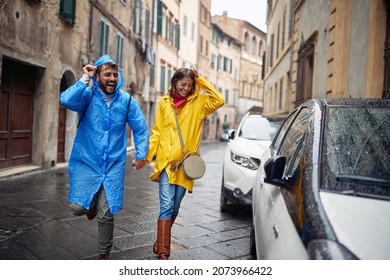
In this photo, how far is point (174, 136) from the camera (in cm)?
346

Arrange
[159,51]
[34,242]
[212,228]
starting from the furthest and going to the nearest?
1. [159,51]
2. [212,228]
3. [34,242]

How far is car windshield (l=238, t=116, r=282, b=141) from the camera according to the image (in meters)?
6.03

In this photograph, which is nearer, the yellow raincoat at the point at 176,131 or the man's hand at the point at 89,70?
the man's hand at the point at 89,70

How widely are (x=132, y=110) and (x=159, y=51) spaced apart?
2033 cm

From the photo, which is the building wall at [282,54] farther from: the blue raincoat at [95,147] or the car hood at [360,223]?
the car hood at [360,223]

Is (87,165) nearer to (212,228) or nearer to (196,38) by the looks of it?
(212,228)

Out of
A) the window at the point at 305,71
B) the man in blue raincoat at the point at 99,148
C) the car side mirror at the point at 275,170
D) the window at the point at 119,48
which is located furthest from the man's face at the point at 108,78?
the window at the point at 119,48

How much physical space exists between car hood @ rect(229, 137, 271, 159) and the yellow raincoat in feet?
5.83

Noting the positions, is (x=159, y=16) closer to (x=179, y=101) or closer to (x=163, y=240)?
(x=179, y=101)

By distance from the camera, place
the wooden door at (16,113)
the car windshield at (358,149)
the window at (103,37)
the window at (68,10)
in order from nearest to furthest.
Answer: the car windshield at (358,149), the wooden door at (16,113), the window at (68,10), the window at (103,37)

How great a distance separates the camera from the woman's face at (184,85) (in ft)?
11.4

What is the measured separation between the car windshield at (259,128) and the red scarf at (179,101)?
2.64 metres
